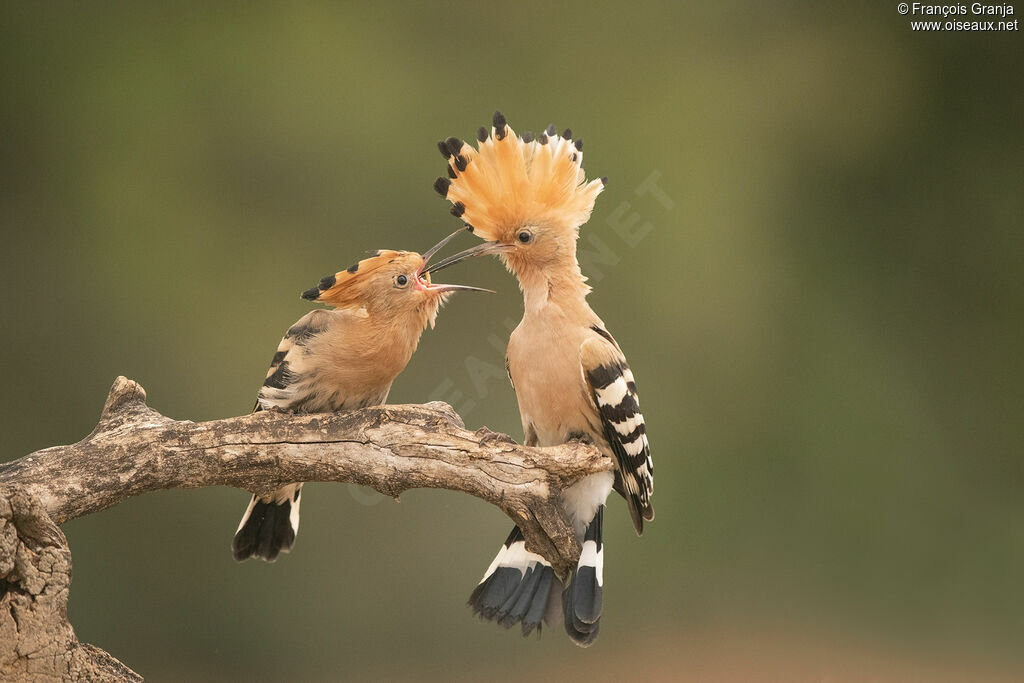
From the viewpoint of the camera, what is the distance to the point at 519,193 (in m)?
2.30

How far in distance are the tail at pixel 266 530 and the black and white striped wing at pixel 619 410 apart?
0.83 meters

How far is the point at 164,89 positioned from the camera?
3.91 meters

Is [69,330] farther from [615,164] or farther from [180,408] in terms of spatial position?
[615,164]

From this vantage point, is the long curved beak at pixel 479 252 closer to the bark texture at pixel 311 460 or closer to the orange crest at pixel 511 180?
the orange crest at pixel 511 180

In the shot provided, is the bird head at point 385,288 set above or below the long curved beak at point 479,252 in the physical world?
below

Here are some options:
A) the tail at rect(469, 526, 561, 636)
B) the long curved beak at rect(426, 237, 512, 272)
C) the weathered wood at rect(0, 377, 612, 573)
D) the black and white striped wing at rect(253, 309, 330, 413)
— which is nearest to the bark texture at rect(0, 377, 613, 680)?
the weathered wood at rect(0, 377, 612, 573)

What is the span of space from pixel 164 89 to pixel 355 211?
856 mm

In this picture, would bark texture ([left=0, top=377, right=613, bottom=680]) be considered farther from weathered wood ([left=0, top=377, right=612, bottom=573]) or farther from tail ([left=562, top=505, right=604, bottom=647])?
tail ([left=562, top=505, right=604, bottom=647])

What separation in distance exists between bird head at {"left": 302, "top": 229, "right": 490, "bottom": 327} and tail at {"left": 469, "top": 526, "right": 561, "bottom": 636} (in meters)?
0.60

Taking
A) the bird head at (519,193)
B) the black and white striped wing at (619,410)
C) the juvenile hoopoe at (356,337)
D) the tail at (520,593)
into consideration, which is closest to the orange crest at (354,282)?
the juvenile hoopoe at (356,337)

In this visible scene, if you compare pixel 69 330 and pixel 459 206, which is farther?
pixel 69 330

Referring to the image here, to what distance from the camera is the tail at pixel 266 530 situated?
102 inches

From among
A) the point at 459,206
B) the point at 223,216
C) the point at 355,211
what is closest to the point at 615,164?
the point at 355,211

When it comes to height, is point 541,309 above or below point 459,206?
below
